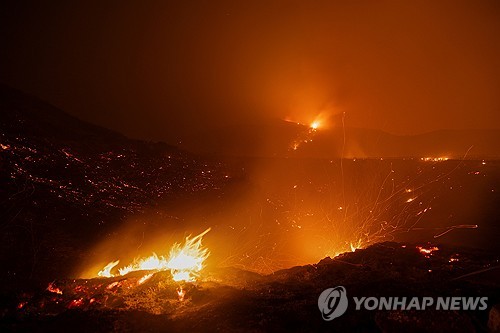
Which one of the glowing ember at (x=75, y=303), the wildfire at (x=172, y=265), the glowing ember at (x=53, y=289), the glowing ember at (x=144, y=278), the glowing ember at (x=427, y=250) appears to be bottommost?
the glowing ember at (x=75, y=303)

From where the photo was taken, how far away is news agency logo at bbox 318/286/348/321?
4.93 metres

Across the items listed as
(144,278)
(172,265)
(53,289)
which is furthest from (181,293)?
(53,289)

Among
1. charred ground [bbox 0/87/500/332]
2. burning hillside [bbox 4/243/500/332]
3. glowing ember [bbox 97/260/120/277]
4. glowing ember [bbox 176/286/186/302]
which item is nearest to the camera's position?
burning hillside [bbox 4/243/500/332]

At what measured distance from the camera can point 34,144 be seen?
916cm

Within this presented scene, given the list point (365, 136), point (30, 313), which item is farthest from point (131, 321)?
point (365, 136)

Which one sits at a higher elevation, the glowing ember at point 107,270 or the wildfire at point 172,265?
the wildfire at point 172,265

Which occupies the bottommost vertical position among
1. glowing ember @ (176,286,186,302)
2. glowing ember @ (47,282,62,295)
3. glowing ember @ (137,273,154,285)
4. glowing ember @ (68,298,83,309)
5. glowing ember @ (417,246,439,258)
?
glowing ember @ (68,298,83,309)

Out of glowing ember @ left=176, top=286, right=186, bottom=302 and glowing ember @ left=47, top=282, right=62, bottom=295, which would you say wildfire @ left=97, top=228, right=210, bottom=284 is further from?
glowing ember @ left=47, top=282, right=62, bottom=295

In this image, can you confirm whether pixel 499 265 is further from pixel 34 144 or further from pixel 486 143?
pixel 486 143

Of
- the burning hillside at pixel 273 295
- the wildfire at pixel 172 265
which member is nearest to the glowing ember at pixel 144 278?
the burning hillside at pixel 273 295

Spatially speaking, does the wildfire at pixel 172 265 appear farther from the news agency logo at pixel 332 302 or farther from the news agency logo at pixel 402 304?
the news agency logo at pixel 402 304

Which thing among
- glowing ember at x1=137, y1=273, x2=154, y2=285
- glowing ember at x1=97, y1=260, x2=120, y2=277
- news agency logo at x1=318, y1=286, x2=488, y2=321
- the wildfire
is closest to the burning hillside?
glowing ember at x1=137, y1=273, x2=154, y2=285

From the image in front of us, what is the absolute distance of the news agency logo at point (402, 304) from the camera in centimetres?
479

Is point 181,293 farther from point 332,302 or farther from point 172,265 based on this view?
point 332,302
